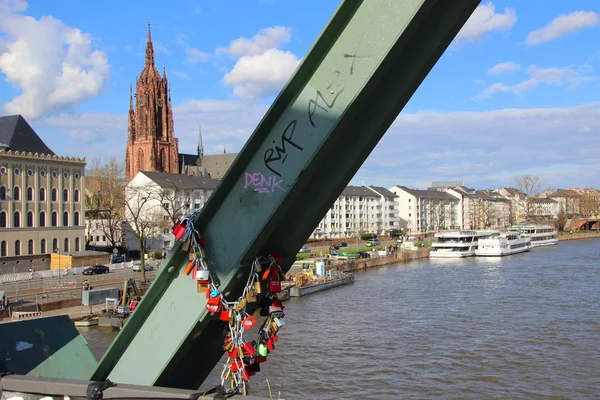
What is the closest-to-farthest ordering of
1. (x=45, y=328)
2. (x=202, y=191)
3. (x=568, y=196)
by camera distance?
(x=45, y=328)
(x=202, y=191)
(x=568, y=196)

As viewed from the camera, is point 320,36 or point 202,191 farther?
point 202,191

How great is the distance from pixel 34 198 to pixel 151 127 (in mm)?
63479

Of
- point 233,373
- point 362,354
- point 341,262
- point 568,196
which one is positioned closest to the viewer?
point 233,373

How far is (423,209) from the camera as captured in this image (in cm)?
11600

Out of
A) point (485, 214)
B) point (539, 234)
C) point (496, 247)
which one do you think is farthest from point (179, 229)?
point (485, 214)

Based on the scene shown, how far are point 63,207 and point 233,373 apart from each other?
45.2 meters

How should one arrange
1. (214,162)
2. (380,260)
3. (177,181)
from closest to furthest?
(380,260) < (177,181) < (214,162)

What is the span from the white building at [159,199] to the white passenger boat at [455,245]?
2767cm

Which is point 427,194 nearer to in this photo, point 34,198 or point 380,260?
point 380,260

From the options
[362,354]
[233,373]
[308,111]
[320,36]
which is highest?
[320,36]

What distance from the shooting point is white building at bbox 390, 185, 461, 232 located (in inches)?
4464

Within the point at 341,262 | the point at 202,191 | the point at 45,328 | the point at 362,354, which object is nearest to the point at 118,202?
the point at 202,191

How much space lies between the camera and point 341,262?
52.4m

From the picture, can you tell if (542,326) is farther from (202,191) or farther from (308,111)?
(202,191)
